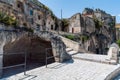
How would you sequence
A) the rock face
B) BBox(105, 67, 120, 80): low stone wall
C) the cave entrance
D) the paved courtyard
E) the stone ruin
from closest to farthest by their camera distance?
1. the paved courtyard
2. BBox(105, 67, 120, 80): low stone wall
3. the stone ruin
4. the cave entrance
5. the rock face

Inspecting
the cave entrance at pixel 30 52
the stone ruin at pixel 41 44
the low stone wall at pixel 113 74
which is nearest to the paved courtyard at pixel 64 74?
the low stone wall at pixel 113 74

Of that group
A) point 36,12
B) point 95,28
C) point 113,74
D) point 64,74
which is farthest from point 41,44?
point 95,28

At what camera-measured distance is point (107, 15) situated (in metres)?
45.8

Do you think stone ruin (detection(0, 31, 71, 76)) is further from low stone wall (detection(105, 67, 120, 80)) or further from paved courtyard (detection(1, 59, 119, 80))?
low stone wall (detection(105, 67, 120, 80))

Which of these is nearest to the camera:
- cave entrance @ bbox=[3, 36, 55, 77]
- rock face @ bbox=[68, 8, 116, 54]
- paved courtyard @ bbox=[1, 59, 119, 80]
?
paved courtyard @ bbox=[1, 59, 119, 80]

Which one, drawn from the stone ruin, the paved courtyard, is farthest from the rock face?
the paved courtyard

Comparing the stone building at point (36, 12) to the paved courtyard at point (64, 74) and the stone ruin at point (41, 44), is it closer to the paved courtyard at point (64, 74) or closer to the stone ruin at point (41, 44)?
the stone ruin at point (41, 44)

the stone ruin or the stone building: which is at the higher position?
the stone building

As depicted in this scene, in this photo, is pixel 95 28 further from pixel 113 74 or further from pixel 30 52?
pixel 113 74

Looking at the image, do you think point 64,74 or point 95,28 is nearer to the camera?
point 64,74

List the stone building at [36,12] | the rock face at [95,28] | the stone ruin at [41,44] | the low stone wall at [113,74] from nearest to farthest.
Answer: the low stone wall at [113,74], the stone ruin at [41,44], the stone building at [36,12], the rock face at [95,28]

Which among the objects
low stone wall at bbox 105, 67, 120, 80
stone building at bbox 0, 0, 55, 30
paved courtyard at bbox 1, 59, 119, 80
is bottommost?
low stone wall at bbox 105, 67, 120, 80

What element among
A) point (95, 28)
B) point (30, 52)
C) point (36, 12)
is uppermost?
point (36, 12)

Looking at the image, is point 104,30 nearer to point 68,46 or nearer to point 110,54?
point 68,46
